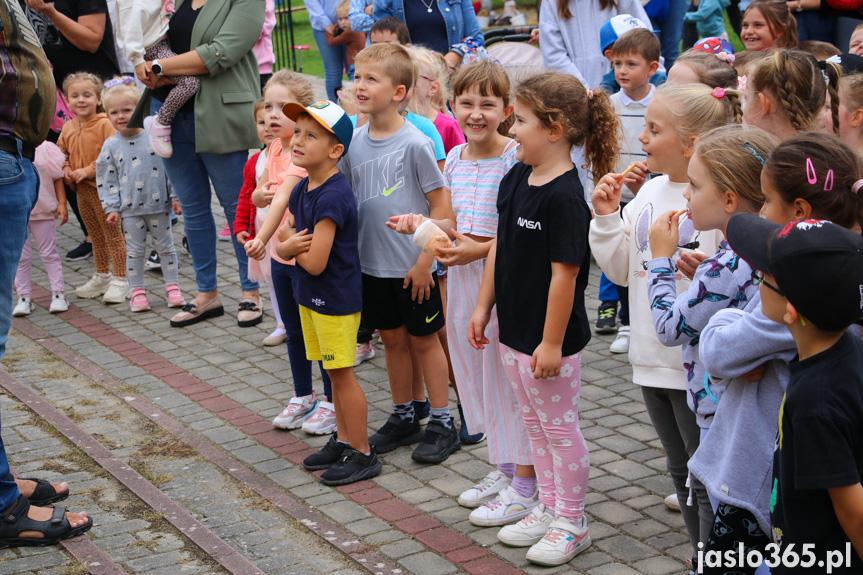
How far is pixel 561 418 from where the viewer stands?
3.81 meters

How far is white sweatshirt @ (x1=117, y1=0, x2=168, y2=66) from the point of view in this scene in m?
6.64

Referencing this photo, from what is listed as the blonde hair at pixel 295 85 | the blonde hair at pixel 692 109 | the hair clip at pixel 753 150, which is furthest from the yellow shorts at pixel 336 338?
the hair clip at pixel 753 150

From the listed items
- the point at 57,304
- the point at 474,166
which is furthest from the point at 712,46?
the point at 57,304

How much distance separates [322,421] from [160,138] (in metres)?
2.89

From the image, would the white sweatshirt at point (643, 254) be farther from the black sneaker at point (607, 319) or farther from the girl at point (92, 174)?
the girl at point (92, 174)

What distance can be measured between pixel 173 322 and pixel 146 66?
1.94 meters

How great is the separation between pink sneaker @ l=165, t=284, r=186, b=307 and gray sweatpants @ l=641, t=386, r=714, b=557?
190 inches

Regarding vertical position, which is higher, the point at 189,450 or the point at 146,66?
the point at 146,66

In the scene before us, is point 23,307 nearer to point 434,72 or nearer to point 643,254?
point 434,72

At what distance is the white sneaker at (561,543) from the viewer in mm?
3729

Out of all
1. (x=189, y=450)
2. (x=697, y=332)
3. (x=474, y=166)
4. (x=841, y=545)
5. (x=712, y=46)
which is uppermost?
(x=712, y=46)

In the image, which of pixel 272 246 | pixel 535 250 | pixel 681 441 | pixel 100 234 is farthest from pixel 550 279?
pixel 100 234

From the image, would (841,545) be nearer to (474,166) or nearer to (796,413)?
(796,413)

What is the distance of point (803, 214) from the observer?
258cm
